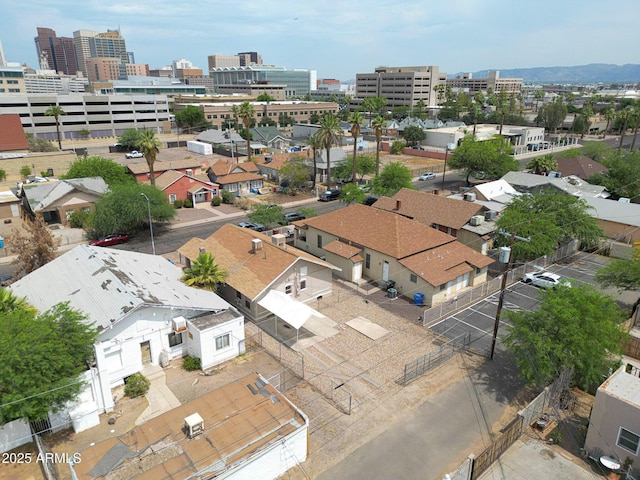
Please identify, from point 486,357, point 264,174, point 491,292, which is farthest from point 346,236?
point 264,174

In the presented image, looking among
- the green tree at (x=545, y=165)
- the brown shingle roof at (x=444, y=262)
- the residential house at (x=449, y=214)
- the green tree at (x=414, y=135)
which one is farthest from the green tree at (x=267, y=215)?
the green tree at (x=414, y=135)

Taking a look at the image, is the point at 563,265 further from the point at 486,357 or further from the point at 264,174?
the point at 264,174

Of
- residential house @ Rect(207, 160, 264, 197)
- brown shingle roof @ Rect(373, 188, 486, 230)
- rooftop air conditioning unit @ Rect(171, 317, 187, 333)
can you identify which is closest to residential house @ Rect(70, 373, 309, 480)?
rooftop air conditioning unit @ Rect(171, 317, 187, 333)

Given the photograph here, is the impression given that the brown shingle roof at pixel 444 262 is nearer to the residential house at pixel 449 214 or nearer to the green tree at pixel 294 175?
the residential house at pixel 449 214

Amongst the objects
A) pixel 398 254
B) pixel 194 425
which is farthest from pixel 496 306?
pixel 194 425

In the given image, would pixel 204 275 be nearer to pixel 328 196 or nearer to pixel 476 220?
pixel 476 220

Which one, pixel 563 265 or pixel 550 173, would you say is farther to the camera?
pixel 550 173
